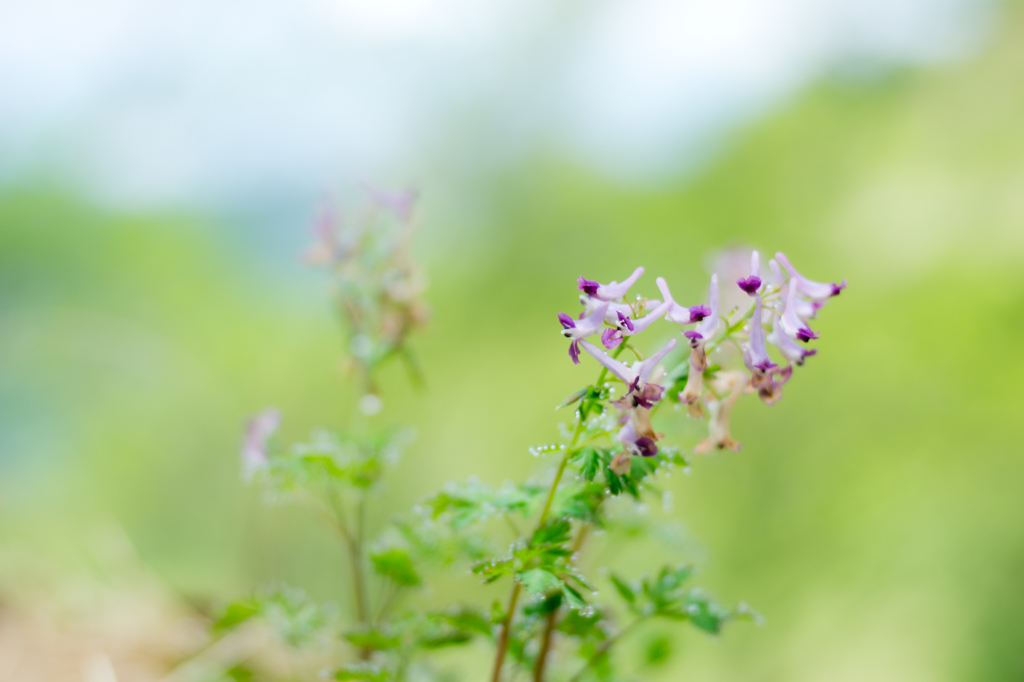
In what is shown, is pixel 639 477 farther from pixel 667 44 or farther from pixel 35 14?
pixel 35 14

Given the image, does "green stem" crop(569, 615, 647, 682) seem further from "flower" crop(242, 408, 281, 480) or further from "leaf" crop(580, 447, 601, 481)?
"flower" crop(242, 408, 281, 480)

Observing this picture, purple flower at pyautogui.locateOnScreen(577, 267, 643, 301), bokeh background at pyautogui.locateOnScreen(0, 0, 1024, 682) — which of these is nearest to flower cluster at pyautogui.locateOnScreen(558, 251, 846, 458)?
purple flower at pyautogui.locateOnScreen(577, 267, 643, 301)

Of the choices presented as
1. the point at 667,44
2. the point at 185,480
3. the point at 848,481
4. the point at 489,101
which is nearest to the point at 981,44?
the point at 667,44

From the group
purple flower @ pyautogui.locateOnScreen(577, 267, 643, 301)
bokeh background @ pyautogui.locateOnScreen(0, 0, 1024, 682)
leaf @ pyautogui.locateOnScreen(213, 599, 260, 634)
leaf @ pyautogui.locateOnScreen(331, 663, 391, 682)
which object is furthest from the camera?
bokeh background @ pyautogui.locateOnScreen(0, 0, 1024, 682)

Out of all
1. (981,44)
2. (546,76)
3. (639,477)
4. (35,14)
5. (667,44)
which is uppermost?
(35,14)

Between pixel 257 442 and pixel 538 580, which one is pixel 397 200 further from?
pixel 538 580

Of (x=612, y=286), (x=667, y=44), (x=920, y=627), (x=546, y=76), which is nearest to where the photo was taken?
(x=612, y=286)
